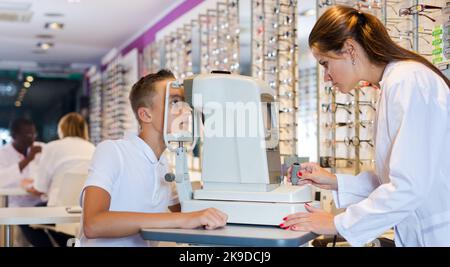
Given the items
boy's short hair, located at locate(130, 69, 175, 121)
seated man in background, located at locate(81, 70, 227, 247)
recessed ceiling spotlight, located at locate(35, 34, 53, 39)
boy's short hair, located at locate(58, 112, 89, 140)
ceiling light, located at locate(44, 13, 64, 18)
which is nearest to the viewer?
seated man in background, located at locate(81, 70, 227, 247)

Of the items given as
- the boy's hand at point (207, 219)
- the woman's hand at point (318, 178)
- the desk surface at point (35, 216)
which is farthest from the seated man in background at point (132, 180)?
the desk surface at point (35, 216)

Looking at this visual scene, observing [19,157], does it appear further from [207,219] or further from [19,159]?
[207,219]

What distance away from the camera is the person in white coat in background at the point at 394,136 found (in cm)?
150

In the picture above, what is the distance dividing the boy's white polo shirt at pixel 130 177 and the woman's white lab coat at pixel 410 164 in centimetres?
81

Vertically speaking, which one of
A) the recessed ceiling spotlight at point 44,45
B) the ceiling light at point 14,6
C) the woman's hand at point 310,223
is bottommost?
the woman's hand at point 310,223

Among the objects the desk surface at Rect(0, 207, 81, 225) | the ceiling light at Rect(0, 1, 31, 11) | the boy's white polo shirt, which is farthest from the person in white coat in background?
the ceiling light at Rect(0, 1, 31, 11)

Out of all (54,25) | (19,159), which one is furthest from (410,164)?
(54,25)

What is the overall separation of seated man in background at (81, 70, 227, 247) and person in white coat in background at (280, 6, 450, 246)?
22.2 inches

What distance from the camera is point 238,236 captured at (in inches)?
60.6

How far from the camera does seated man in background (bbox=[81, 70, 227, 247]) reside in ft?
6.15

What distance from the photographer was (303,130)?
445 cm

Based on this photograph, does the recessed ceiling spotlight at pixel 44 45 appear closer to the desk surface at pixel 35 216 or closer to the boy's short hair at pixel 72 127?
the boy's short hair at pixel 72 127

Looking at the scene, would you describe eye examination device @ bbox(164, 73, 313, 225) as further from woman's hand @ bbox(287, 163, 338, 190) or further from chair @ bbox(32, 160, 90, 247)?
chair @ bbox(32, 160, 90, 247)

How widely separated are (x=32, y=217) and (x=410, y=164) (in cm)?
218
